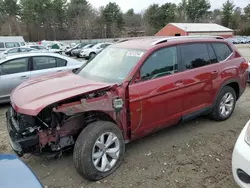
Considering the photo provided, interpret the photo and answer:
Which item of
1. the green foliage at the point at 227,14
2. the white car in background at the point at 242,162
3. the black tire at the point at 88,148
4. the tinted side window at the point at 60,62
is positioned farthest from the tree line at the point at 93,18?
the white car in background at the point at 242,162

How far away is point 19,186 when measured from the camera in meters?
1.73

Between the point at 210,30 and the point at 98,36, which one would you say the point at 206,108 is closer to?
the point at 210,30

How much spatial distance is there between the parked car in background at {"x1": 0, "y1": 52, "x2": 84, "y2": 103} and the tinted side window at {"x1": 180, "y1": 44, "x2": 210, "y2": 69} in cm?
421

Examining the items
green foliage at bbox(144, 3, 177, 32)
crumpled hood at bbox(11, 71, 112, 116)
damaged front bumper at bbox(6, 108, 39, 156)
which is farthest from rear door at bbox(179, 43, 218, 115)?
green foliage at bbox(144, 3, 177, 32)

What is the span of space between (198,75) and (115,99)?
1.71 meters

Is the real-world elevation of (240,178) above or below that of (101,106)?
below

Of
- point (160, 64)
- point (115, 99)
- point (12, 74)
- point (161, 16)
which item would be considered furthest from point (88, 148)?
point (161, 16)

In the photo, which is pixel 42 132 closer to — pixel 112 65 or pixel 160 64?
pixel 112 65

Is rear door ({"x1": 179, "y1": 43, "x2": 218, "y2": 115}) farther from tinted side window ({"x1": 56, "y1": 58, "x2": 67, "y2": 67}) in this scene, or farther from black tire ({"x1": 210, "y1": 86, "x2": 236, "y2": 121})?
tinted side window ({"x1": 56, "y1": 58, "x2": 67, "y2": 67})

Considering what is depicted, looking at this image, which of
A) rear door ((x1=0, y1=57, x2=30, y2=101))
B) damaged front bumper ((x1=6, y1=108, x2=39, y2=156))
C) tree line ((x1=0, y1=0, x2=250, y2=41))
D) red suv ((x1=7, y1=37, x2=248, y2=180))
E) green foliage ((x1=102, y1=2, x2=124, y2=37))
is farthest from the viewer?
green foliage ((x1=102, y1=2, x2=124, y2=37))

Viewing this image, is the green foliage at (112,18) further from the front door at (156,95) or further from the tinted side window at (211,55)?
the front door at (156,95)

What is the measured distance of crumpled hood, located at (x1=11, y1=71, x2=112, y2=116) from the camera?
2.72m

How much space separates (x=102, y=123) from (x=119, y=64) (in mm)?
1042

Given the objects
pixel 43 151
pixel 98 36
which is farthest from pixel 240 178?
pixel 98 36
